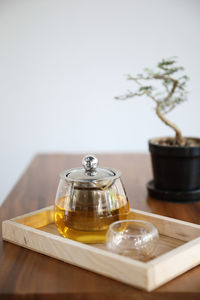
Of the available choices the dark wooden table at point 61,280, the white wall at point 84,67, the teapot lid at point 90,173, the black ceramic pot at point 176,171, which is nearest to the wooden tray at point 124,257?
the dark wooden table at point 61,280

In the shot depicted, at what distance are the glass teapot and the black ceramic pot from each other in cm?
37

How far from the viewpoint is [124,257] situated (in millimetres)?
652

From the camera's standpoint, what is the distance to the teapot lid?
2.57 feet

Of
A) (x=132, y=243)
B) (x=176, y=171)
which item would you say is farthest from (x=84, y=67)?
(x=132, y=243)

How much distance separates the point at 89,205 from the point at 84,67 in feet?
7.29

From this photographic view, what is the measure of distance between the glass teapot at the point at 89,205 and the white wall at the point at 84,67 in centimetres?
214

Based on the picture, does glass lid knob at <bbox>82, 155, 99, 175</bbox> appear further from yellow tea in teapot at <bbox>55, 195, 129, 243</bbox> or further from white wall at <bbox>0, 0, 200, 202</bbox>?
white wall at <bbox>0, 0, 200, 202</bbox>

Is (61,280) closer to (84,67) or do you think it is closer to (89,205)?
(89,205)

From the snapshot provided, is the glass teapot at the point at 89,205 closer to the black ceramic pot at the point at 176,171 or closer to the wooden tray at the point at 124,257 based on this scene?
the wooden tray at the point at 124,257

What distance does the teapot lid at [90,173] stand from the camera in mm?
783

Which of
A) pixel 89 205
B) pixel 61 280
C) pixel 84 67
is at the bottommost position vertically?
pixel 61 280

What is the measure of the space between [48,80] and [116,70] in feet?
1.66

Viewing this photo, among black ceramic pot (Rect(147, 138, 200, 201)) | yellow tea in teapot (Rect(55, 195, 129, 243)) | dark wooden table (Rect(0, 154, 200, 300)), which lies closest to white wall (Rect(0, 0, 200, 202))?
black ceramic pot (Rect(147, 138, 200, 201))

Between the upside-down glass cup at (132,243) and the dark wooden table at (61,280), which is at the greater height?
the upside-down glass cup at (132,243)
